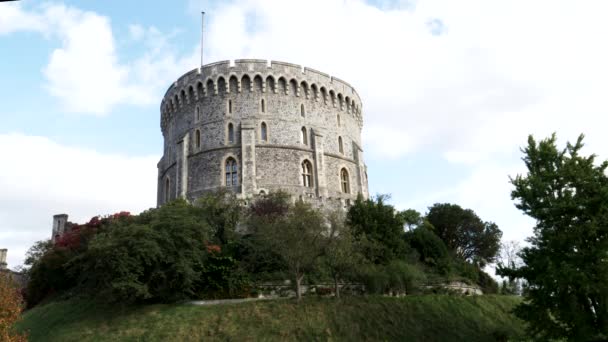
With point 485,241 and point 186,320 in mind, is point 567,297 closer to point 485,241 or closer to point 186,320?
point 186,320

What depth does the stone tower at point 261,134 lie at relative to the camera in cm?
3628

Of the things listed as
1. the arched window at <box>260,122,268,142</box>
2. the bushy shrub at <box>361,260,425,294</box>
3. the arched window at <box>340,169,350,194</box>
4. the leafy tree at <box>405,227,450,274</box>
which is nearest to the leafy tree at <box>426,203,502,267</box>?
the arched window at <box>340,169,350,194</box>

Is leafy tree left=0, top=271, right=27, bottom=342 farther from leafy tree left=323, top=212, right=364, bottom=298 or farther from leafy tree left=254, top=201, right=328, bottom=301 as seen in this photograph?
leafy tree left=323, top=212, right=364, bottom=298

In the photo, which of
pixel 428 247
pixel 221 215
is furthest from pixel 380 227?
pixel 221 215

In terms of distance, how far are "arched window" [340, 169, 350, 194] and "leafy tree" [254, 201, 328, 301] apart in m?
15.5

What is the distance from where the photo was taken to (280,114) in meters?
38.0

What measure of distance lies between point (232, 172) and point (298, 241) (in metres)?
14.9

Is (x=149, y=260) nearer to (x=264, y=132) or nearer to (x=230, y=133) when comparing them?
(x=230, y=133)

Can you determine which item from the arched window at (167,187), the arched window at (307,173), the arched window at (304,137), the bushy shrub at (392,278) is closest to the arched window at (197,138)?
the arched window at (167,187)

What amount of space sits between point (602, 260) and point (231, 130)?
25916 mm

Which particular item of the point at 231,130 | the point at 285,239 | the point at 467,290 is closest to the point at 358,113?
the point at 231,130

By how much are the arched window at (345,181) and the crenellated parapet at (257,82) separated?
17.1ft

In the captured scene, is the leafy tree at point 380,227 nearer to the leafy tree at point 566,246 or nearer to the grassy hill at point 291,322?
the grassy hill at point 291,322

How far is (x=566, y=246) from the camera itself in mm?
18000
